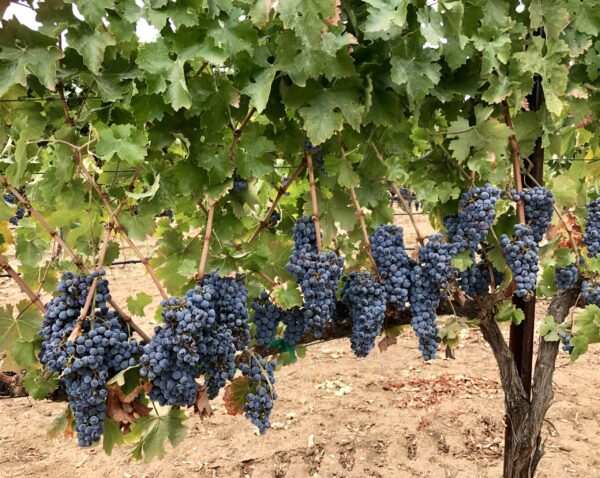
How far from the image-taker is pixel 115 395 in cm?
195

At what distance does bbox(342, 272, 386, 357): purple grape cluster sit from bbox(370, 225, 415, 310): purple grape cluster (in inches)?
1.9

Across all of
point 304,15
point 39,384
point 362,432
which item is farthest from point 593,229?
point 362,432

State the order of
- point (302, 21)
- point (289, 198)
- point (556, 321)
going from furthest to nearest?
point (289, 198), point (556, 321), point (302, 21)

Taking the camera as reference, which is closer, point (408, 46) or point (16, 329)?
point (408, 46)

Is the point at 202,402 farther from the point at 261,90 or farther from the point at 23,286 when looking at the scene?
the point at 261,90

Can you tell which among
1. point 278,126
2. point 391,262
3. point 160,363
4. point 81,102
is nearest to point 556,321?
point 391,262

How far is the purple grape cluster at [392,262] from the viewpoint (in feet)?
7.50

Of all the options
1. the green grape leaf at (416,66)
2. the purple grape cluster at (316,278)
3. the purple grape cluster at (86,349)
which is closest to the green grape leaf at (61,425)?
the purple grape cluster at (86,349)

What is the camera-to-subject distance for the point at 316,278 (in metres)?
2.08

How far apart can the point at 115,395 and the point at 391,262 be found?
1.06 metres

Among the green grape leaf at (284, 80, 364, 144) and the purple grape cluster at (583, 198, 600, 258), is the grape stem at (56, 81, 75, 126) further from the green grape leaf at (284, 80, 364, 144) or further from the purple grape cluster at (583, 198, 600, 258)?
the purple grape cluster at (583, 198, 600, 258)

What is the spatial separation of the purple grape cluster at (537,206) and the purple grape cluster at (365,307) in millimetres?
685

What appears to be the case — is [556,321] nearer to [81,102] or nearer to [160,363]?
[160,363]

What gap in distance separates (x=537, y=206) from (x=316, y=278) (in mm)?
990
